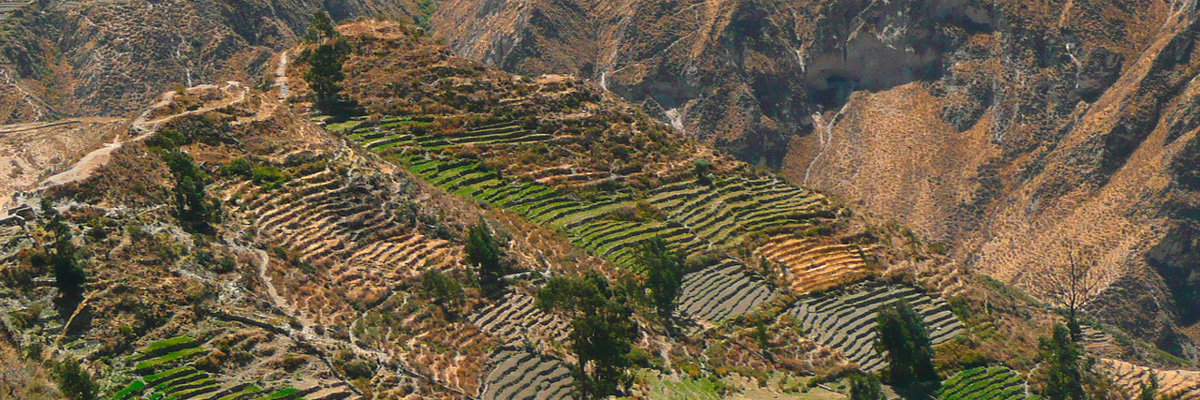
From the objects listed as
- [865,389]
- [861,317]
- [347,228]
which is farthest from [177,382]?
[861,317]

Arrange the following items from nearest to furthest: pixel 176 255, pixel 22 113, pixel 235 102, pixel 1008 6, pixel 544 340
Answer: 1. pixel 176 255
2. pixel 544 340
3. pixel 235 102
4. pixel 22 113
5. pixel 1008 6

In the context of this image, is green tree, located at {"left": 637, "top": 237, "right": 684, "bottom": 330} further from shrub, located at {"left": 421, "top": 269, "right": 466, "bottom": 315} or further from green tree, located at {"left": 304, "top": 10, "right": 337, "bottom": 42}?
green tree, located at {"left": 304, "top": 10, "right": 337, "bottom": 42}

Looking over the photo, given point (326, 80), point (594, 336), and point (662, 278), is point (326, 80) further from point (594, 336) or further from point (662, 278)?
point (594, 336)

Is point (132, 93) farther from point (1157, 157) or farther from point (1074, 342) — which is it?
point (1157, 157)

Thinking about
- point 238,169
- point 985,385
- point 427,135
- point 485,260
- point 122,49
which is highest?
point 122,49

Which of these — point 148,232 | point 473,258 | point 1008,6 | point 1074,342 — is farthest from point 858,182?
point 148,232

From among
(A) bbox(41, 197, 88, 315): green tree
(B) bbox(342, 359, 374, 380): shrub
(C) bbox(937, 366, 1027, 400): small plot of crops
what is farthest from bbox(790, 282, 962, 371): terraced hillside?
(A) bbox(41, 197, 88, 315): green tree

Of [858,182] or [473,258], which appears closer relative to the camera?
[473,258]
